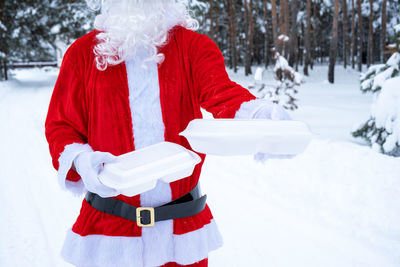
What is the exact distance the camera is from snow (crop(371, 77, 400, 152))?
4.87 meters

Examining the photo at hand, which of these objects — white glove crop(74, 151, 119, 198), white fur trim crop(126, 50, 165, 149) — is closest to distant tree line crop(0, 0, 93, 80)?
white fur trim crop(126, 50, 165, 149)

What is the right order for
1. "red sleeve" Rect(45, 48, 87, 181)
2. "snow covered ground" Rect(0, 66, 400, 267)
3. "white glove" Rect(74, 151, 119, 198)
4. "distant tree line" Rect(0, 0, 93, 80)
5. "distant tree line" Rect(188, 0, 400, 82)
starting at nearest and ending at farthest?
"white glove" Rect(74, 151, 119, 198)
"red sleeve" Rect(45, 48, 87, 181)
"snow covered ground" Rect(0, 66, 400, 267)
"distant tree line" Rect(0, 0, 93, 80)
"distant tree line" Rect(188, 0, 400, 82)

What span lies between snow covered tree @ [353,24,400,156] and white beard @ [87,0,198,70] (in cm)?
458

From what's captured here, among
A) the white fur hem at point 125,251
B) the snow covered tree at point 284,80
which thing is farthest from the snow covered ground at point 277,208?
the snow covered tree at point 284,80

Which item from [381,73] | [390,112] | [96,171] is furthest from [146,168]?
[381,73]

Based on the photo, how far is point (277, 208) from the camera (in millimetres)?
3439

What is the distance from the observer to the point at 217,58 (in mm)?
1277

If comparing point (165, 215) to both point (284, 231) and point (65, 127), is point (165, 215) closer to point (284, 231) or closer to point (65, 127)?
point (65, 127)

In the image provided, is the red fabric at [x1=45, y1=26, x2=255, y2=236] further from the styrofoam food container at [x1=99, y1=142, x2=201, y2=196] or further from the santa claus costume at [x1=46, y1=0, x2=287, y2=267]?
the styrofoam food container at [x1=99, y1=142, x2=201, y2=196]

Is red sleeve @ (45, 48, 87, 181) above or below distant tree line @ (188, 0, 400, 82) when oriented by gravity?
below

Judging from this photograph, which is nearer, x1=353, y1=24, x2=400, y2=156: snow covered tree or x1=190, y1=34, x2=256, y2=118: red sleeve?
x1=190, y1=34, x2=256, y2=118: red sleeve

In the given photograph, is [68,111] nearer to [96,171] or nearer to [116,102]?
[116,102]

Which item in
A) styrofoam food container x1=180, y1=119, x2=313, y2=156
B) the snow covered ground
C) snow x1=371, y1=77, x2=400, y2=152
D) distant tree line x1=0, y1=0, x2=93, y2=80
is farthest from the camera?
distant tree line x1=0, y1=0, x2=93, y2=80

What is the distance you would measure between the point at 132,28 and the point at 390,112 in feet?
15.8
